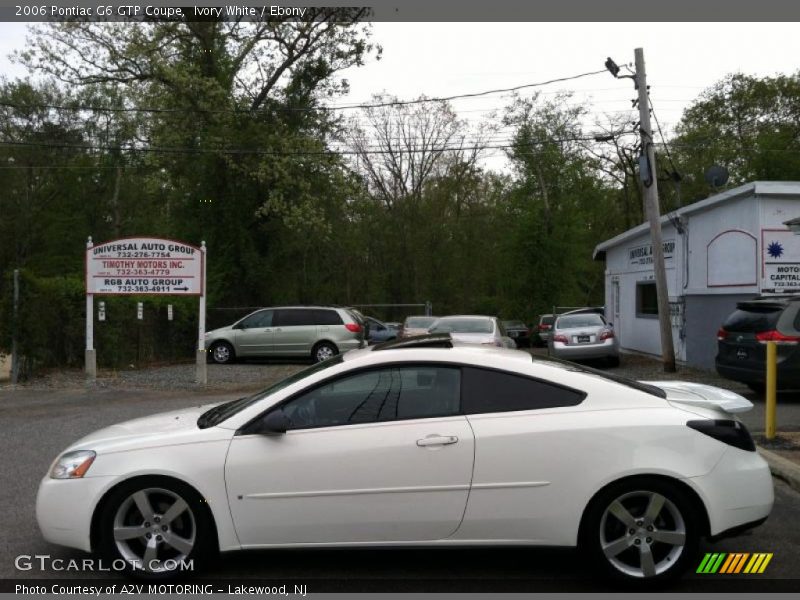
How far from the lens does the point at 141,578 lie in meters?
4.92

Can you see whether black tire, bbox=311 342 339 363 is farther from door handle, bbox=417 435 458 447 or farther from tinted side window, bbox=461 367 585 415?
door handle, bbox=417 435 458 447

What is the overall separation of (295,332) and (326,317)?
91 cm

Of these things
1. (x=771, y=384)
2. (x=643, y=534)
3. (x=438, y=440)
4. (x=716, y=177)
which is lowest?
(x=643, y=534)

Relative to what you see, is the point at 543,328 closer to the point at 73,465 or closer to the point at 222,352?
the point at 222,352

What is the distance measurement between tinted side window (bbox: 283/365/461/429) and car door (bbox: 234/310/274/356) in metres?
17.3

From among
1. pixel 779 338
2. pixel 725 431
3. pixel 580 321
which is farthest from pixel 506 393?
pixel 580 321

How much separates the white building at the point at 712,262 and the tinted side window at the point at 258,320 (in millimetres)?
10633

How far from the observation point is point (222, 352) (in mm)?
22641

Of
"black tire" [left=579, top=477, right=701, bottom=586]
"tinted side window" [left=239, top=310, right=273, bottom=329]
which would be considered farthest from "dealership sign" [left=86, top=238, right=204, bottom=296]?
"black tire" [left=579, top=477, right=701, bottom=586]

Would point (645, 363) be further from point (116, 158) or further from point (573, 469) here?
point (116, 158)

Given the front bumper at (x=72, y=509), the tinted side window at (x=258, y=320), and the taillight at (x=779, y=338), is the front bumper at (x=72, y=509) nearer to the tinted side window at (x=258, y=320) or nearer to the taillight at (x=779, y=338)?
the taillight at (x=779, y=338)

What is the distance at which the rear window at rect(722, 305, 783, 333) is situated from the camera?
13000 mm

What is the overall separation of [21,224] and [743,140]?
37.7 m

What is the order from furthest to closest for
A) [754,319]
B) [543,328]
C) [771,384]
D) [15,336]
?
[543,328], [15,336], [754,319], [771,384]
